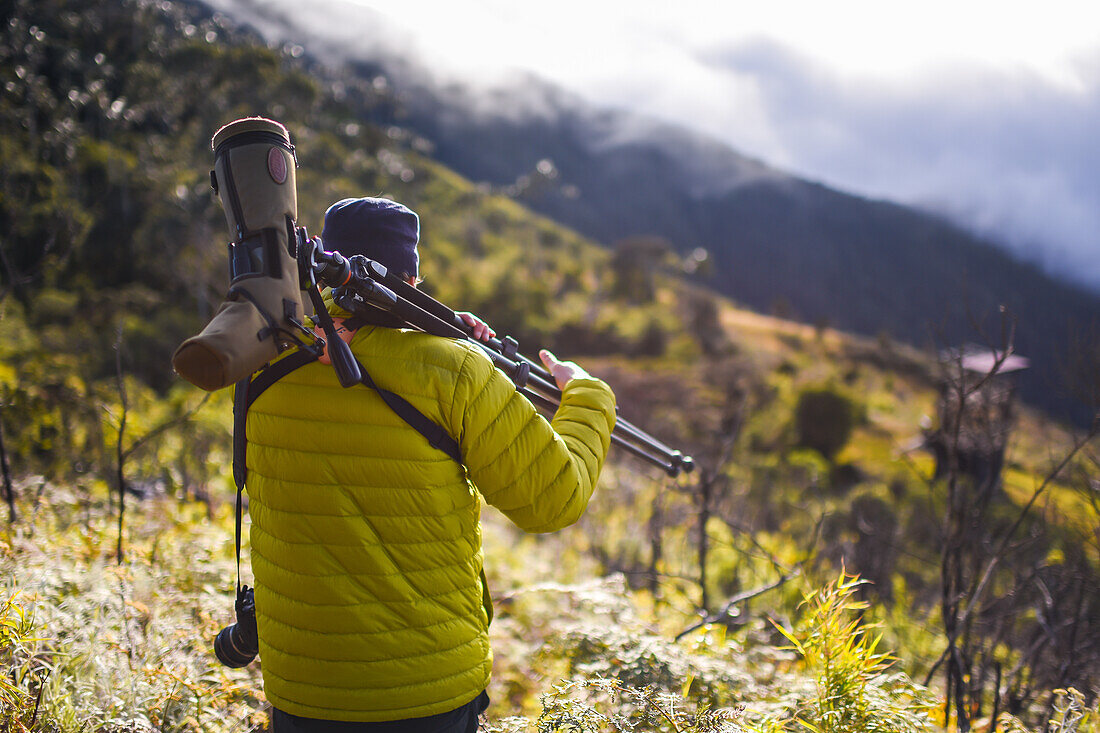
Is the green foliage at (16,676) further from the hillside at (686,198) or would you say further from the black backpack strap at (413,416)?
the hillside at (686,198)

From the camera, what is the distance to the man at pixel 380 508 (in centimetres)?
135

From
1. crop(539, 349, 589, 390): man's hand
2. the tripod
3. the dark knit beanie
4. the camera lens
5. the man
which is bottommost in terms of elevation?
the camera lens

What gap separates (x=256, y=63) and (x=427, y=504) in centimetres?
4272

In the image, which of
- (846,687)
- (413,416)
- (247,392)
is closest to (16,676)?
(247,392)

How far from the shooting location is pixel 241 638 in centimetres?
174

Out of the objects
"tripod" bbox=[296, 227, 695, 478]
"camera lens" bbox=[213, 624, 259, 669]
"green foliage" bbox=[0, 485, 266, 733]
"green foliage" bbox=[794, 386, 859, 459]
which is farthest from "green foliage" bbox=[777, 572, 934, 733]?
"green foliage" bbox=[794, 386, 859, 459]

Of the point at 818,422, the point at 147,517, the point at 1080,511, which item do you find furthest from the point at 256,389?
the point at 818,422

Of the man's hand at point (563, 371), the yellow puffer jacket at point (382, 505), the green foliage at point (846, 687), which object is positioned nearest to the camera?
the yellow puffer jacket at point (382, 505)

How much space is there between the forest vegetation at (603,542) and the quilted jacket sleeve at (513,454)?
950 mm

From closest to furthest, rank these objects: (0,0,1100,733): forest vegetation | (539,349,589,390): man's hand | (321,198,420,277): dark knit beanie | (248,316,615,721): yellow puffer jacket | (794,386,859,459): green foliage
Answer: (248,316,615,721): yellow puffer jacket
(321,198,420,277): dark knit beanie
(539,349,589,390): man's hand
(0,0,1100,733): forest vegetation
(794,386,859,459): green foliage

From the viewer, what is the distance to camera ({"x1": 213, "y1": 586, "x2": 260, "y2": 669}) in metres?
1.73

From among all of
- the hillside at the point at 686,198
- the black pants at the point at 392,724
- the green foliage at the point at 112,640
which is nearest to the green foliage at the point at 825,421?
the green foliage at the point at 112,640

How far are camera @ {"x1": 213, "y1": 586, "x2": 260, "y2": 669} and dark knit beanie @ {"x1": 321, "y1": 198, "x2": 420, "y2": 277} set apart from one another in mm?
1036

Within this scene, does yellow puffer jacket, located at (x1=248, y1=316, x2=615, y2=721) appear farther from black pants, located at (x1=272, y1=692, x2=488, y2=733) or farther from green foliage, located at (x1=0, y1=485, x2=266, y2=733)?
green foliage, located at (x1=0, y1=485, x2=266, y2=733)
